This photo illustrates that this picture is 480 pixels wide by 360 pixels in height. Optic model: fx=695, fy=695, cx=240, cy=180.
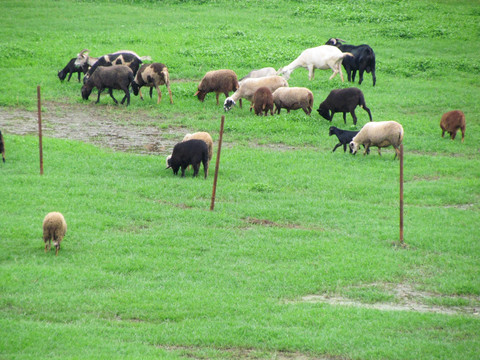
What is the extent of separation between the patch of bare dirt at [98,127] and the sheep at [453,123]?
7.89m

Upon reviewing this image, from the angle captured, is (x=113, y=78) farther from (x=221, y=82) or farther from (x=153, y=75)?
(x=221, y=82)

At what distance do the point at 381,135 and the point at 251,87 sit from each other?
254 inches

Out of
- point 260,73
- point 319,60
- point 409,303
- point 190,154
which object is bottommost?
point 409,303

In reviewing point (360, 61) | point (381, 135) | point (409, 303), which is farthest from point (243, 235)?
point (360, 61)

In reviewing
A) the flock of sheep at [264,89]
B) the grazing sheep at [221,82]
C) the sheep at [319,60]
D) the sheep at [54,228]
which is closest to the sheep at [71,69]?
the flock of sheep at [264,89]

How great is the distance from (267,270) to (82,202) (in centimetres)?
490

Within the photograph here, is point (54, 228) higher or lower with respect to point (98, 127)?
lower

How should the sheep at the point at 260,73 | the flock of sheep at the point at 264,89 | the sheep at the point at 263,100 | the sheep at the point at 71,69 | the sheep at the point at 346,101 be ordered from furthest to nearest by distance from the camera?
the sheep at the point at 71,69 < the sheep at the point at 260,73 < the sheep at the point at 263,100 < the sheep at the point at 346,101 < the flock of sheep at the point at 264,89

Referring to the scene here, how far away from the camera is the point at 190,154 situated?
16469mm

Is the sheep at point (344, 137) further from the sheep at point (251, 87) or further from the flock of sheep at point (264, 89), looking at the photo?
the sheep at point (251, 87)

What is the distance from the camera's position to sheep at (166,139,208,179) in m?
16.4

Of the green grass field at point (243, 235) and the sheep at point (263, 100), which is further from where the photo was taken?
the sheep at point (263, 100)

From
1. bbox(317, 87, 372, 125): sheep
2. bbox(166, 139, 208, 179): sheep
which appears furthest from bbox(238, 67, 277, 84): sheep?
bbox(166, 139, 208, 179): sheep

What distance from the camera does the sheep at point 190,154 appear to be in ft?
53.8
